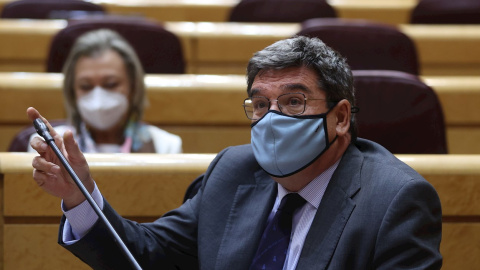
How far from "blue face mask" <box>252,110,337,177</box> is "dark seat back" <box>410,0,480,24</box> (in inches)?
36.4

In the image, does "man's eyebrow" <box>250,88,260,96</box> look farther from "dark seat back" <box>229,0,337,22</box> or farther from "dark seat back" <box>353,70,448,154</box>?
"dark seat back" <box>229,0,337,22</box>

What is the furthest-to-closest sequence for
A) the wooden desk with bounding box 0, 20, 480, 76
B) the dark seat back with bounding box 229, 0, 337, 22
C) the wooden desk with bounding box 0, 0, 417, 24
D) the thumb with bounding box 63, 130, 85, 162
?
the wooden desk with bounding box 0, 0, 417, 24
the dark seat back with bounding box 229, 0, 337, 22
the wooden desk with bounding box 0, 20, 480, 76
the thumb with bounding box 63, 130, 85, 162

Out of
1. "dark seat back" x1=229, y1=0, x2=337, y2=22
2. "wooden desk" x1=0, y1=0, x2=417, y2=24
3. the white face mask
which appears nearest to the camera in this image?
the white face mask

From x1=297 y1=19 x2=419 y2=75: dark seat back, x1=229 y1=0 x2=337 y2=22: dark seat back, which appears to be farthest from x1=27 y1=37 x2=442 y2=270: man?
x1=229 y1=0 x2=337 y2=22: dark seat back

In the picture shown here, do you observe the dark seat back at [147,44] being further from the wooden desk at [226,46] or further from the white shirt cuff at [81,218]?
the white shirt cuff at [81,218]

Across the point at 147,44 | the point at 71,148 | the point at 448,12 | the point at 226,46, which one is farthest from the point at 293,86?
the point at 448,12

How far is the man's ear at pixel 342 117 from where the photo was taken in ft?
1.68

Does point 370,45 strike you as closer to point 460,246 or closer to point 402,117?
point 402,117

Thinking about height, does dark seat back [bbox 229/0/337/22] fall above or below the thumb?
below

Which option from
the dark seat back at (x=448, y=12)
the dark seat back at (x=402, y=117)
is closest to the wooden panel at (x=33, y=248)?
the dark seat back at (x=402, y=117)

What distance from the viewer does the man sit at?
46 cm

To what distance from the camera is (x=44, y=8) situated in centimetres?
130

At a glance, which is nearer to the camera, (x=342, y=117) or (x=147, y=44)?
(x=342, y=117)

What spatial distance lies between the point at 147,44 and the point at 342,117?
Answer: 566mm
